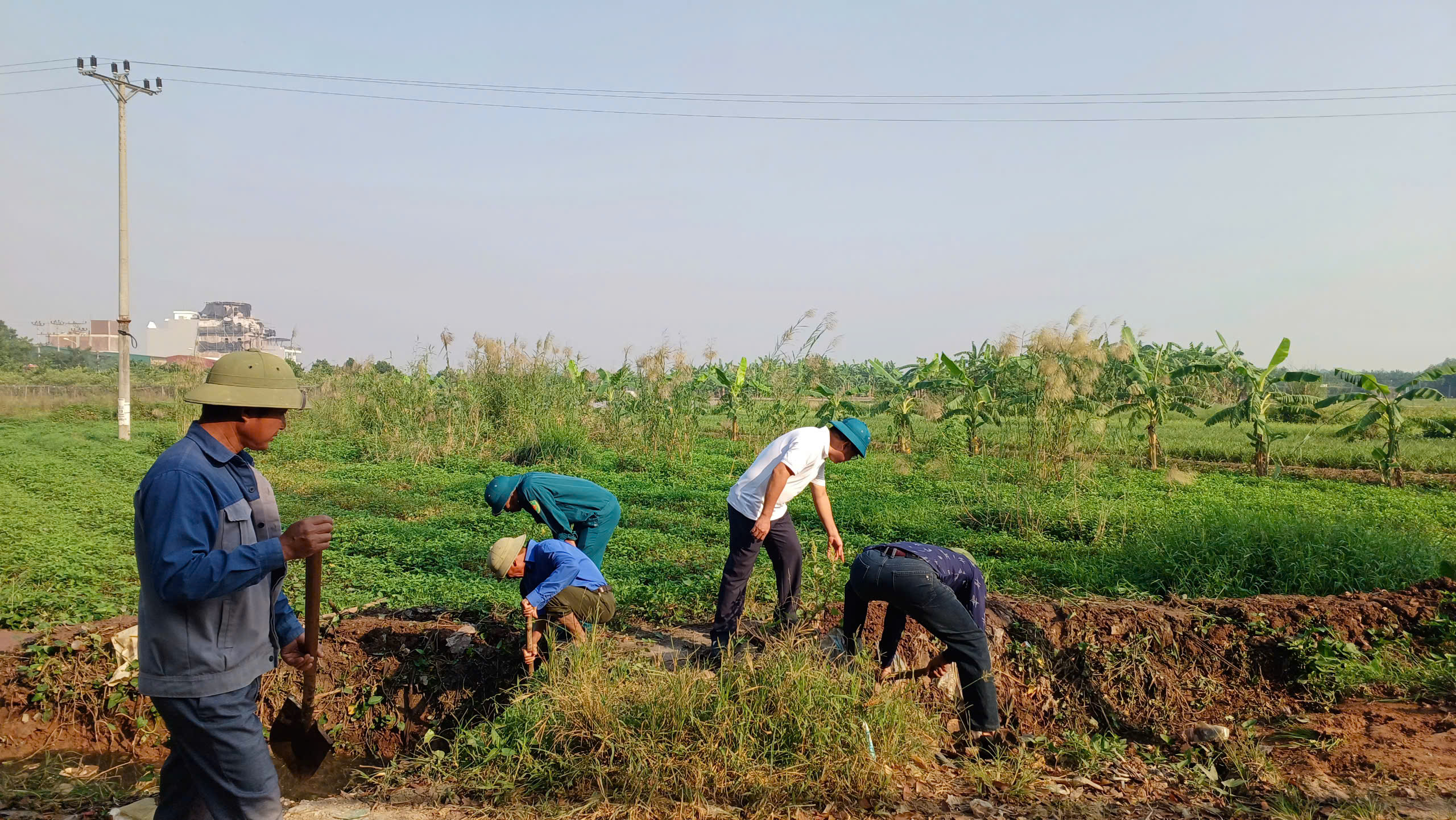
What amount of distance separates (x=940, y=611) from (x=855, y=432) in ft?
4.26

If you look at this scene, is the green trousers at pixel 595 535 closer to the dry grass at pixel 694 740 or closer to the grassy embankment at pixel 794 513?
the grassy embankment at pixel 794 513

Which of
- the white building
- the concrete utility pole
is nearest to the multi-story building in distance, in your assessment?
the white building

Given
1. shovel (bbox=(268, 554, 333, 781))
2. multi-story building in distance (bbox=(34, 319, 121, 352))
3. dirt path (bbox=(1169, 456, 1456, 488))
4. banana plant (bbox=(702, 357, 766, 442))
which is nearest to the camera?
shovel (bbox=(268, 554, 333, 781))

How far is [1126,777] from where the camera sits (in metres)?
4.35

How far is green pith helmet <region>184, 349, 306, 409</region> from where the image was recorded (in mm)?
2627

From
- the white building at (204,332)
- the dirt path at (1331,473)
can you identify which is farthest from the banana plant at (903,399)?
the white building at (204,332)

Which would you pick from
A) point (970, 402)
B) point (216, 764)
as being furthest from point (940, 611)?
point (970, 402)

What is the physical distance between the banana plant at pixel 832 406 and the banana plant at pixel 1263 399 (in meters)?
6.20

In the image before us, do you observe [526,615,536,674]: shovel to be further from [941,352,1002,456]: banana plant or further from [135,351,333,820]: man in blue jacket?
[941,352,1002,456]: banana plant

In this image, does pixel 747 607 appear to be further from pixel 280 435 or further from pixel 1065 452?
pixel 280 435

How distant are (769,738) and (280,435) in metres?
17.0

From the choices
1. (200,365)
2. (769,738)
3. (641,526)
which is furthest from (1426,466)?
(200,365)

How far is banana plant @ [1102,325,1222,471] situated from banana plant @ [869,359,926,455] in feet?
11.5

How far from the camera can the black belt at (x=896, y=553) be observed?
444cm
